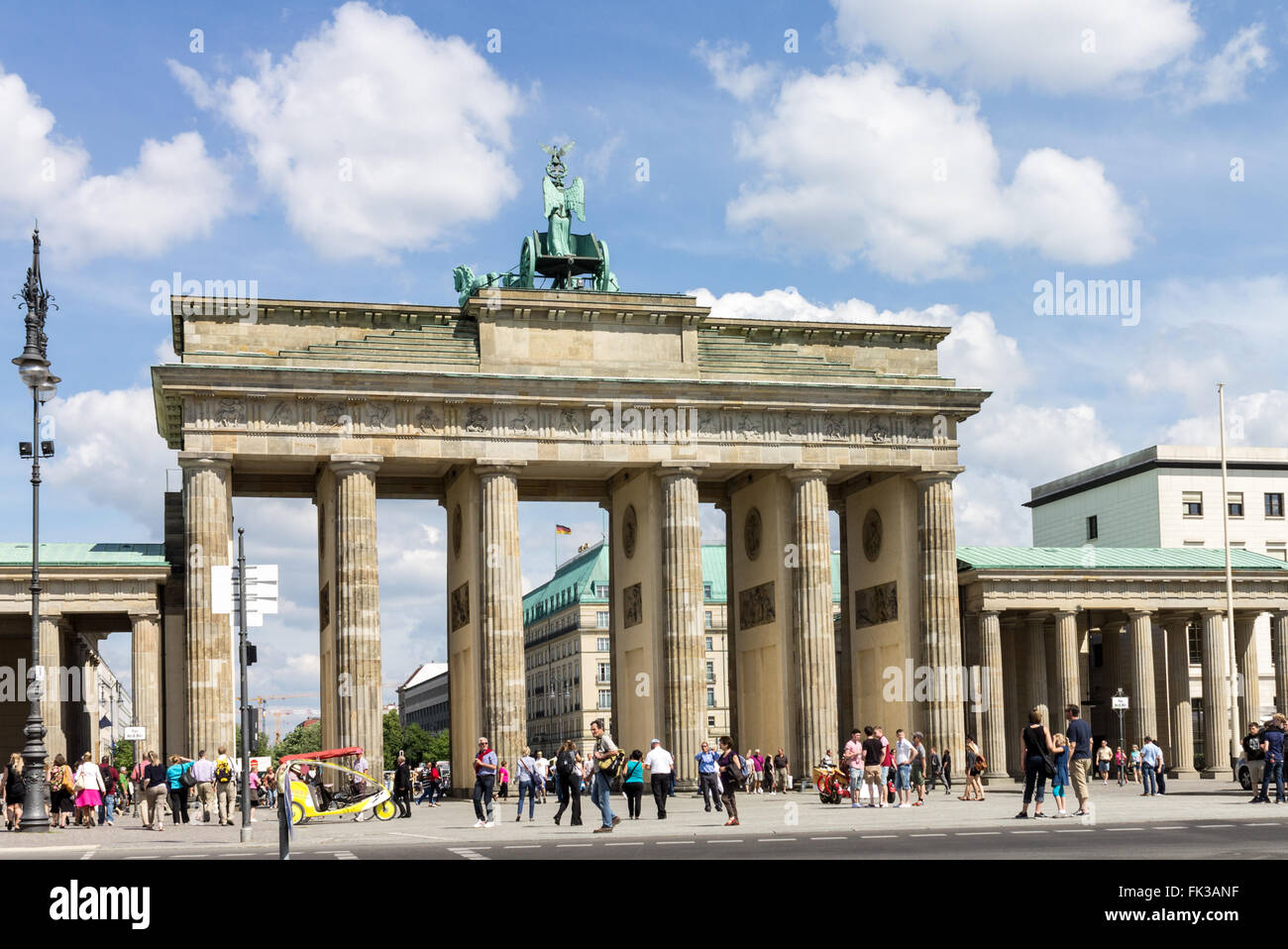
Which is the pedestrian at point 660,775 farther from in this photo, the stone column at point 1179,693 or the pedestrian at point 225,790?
the stone column at point 1179,693

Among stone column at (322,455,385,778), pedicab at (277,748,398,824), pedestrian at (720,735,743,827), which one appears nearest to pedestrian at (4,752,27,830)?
pedicab at (277,748,398,824)

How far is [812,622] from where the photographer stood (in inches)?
2389

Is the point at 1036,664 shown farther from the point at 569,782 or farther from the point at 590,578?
the point at 590,578

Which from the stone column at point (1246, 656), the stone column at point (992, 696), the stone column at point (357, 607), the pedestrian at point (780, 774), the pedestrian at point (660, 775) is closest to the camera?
the pedestrian at point (660, 775)

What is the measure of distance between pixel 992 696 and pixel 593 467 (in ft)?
66.4

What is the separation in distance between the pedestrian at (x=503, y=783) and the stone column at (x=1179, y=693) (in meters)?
35.1

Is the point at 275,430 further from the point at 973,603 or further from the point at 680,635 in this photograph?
the point at 973,603

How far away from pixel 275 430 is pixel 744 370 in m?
17.7

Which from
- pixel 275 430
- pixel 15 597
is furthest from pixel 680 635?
pixel 15 597

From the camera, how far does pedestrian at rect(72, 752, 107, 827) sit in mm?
41344

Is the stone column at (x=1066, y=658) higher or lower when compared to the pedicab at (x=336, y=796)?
higher

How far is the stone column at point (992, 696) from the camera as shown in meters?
65.9

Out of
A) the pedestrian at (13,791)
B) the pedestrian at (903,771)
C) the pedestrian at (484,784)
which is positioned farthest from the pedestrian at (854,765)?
the pedestrian at (13,791)
